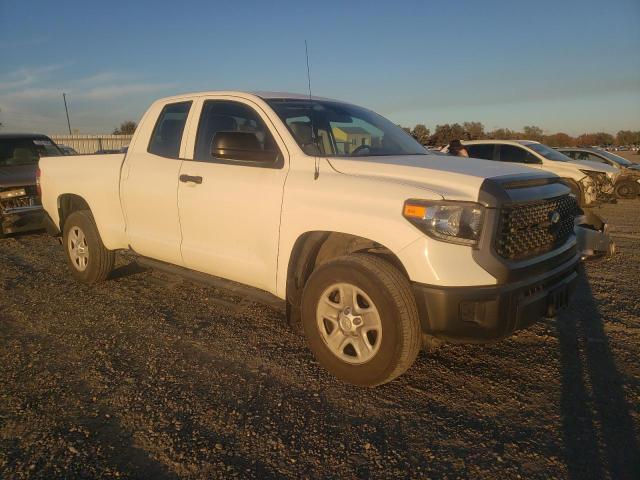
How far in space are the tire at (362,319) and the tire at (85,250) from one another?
2948 mm

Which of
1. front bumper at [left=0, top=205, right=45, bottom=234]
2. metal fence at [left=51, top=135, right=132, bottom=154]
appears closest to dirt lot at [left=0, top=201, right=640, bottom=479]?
front bumper at [left=0, top=205, right=45, bottom=234]

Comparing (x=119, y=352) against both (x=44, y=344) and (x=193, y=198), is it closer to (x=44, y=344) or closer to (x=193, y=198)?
(x=44, y=344)

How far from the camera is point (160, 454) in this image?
250 cm

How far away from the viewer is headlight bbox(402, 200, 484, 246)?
2.77 meters

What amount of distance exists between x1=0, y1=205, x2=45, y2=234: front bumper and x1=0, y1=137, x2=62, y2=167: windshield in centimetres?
138

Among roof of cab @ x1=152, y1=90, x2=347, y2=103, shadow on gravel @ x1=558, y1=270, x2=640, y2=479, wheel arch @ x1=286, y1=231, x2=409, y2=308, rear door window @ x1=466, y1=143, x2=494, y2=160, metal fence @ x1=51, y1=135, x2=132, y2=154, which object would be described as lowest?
metal fence @ x1=51, y1=135, x2=132, y2=154

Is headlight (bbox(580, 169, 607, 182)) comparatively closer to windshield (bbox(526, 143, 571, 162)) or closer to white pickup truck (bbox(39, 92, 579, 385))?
windshield (bbox(526, 143, 571, 162))

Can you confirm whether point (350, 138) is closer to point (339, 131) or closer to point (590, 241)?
point (339, 131)

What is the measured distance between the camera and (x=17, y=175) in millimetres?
8125

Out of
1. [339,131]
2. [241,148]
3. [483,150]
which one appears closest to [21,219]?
[241,148]

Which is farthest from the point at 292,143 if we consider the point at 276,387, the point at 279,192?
the point at 276,387

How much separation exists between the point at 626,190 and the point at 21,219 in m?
15.8

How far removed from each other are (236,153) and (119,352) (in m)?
1.76

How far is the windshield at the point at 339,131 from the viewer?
3801mm
